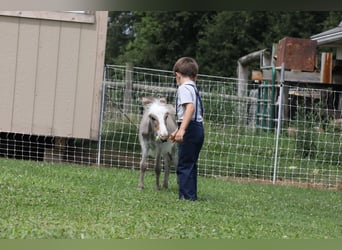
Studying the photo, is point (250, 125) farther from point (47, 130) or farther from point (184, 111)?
point (184, 111)

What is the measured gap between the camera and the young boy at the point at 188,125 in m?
5.70

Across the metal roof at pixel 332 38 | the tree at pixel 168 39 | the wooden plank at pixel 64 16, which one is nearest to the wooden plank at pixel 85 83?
the wooden plank at pixel 64 16

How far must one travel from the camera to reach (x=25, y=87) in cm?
944

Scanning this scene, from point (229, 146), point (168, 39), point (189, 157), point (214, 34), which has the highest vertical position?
point (168, 39)

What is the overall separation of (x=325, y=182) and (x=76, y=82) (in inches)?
148

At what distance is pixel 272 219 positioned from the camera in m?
5.19

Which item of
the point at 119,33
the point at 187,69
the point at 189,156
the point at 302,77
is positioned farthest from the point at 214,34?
the point at 189,156

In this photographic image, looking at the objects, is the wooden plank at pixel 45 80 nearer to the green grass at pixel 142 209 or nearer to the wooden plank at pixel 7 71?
the wooden plank at pixel 7 71

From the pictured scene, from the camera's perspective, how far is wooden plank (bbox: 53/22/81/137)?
934 centimetres

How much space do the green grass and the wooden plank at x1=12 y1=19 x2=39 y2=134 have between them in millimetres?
1237

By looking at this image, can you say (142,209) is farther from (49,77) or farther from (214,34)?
(214,34)

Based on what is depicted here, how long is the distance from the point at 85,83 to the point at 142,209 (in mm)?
4633

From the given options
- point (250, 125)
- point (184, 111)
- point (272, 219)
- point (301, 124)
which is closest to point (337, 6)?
point (272, 219)

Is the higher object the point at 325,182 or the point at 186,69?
the point at 186,69
